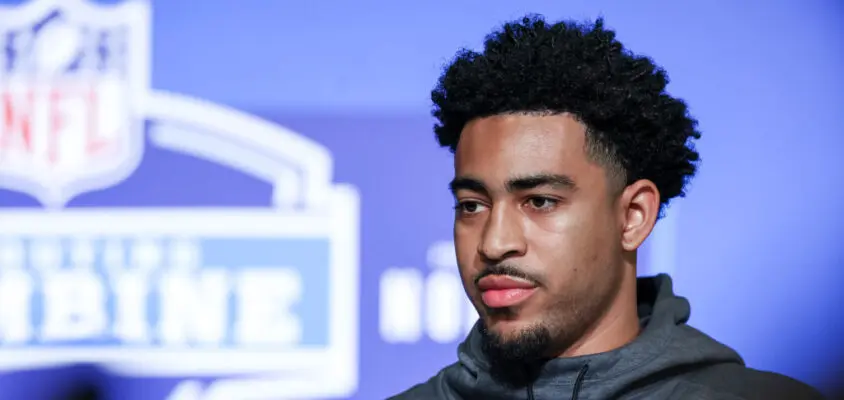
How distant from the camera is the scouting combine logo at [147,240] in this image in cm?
194

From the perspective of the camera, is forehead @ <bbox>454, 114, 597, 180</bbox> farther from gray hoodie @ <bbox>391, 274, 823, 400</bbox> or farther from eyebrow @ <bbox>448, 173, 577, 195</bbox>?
gray hoodie @ <bbox>391, 274, 823, 400</bbox>

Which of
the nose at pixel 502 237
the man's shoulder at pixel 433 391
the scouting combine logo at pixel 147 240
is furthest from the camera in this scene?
the scouting combine logo at pixel 147 240

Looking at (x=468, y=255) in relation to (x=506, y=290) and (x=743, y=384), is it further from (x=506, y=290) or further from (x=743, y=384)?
(x=743, y=384)

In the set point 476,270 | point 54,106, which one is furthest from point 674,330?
point 54,106

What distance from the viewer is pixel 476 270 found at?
1.10 meters

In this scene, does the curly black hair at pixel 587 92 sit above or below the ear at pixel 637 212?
above

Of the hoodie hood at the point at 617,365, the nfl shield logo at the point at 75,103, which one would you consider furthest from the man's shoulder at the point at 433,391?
the nfl shield logo at the point at 75,103

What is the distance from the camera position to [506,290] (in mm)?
1084

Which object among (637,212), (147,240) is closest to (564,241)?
(637,212)

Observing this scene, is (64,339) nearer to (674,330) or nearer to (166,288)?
(166,288)

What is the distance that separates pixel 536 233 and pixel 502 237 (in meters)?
0.04

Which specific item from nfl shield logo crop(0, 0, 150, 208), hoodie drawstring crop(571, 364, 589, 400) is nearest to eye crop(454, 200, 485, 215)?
hoodie drawstring crop(571, 364, 589, 400)

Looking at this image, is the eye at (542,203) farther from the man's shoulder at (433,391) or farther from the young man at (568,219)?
the man's shoulder at (433,391)

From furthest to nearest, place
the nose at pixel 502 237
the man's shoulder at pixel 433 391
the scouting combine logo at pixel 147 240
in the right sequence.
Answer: the scouting combine logo at pixel 147 240, the man's shoulder at pixel 433 391, the nose at pixel 502 237
